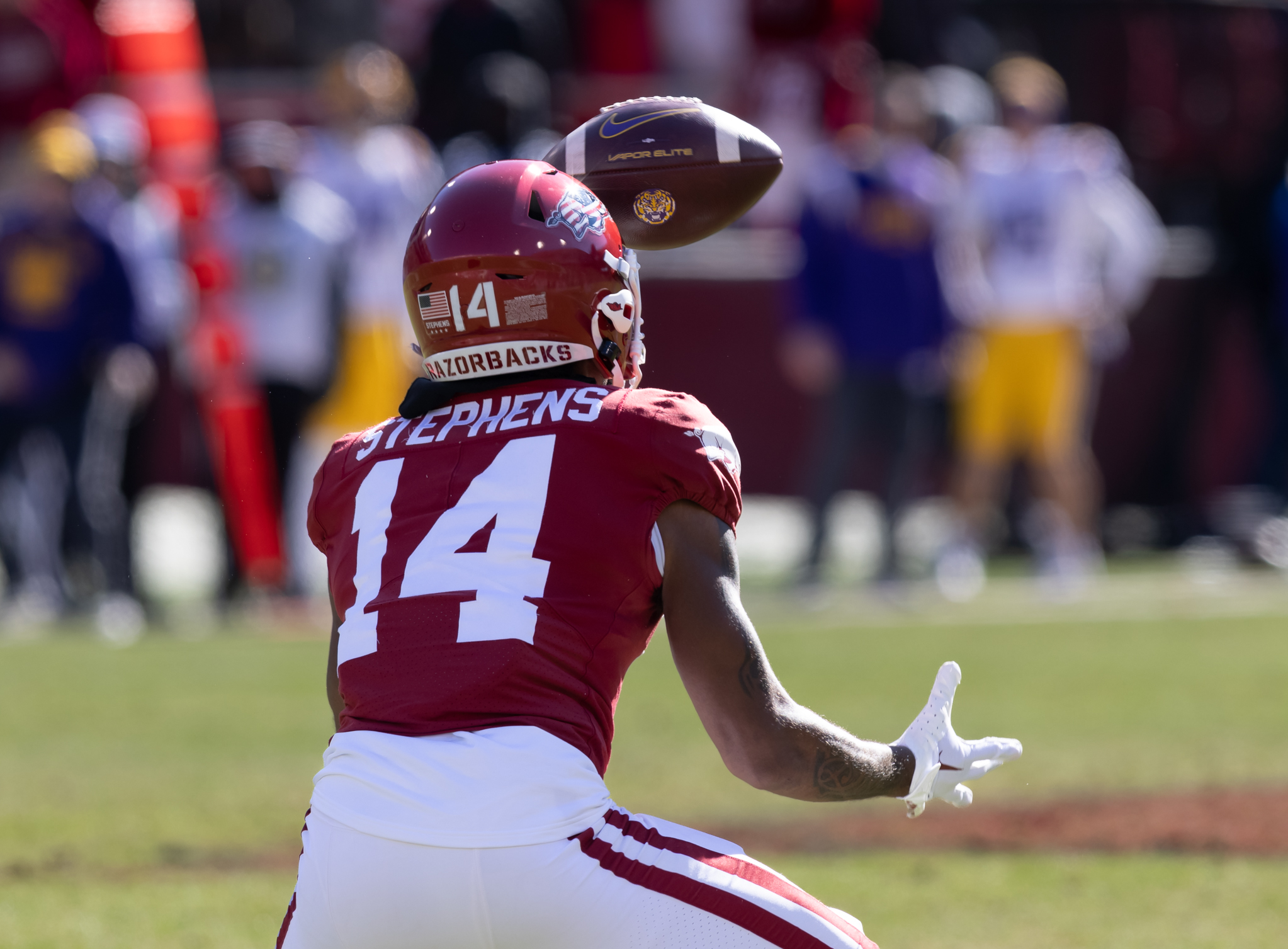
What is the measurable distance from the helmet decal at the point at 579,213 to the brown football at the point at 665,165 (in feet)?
1.78

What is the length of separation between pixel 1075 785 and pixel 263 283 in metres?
5.17

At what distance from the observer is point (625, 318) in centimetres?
291

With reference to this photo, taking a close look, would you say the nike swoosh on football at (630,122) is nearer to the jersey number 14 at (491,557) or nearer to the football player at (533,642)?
the football player at (533,642)

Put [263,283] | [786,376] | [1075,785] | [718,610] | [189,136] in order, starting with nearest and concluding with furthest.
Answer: [718,610], [1075,785], [263,283], [189,136], [786,376]

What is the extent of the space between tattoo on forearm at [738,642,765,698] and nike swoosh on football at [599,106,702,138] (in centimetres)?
126

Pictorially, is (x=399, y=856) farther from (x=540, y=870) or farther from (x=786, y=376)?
(x=786, y=376)

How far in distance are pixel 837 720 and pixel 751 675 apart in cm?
418

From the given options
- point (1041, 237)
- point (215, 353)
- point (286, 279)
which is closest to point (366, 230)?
point (286, 279)

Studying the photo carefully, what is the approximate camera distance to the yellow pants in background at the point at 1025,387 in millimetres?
10281

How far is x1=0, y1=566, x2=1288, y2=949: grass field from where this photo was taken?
464 cm

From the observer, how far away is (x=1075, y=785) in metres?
6.03

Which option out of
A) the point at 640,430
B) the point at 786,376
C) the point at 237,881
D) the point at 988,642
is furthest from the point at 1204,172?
the point at 640,430

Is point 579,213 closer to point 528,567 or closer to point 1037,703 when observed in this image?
point 528,567

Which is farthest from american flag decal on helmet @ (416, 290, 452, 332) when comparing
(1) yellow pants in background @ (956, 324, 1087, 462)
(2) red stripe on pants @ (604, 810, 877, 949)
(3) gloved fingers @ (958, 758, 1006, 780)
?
(1) yellow pants in background @ (956, 324, 1087, 462)
